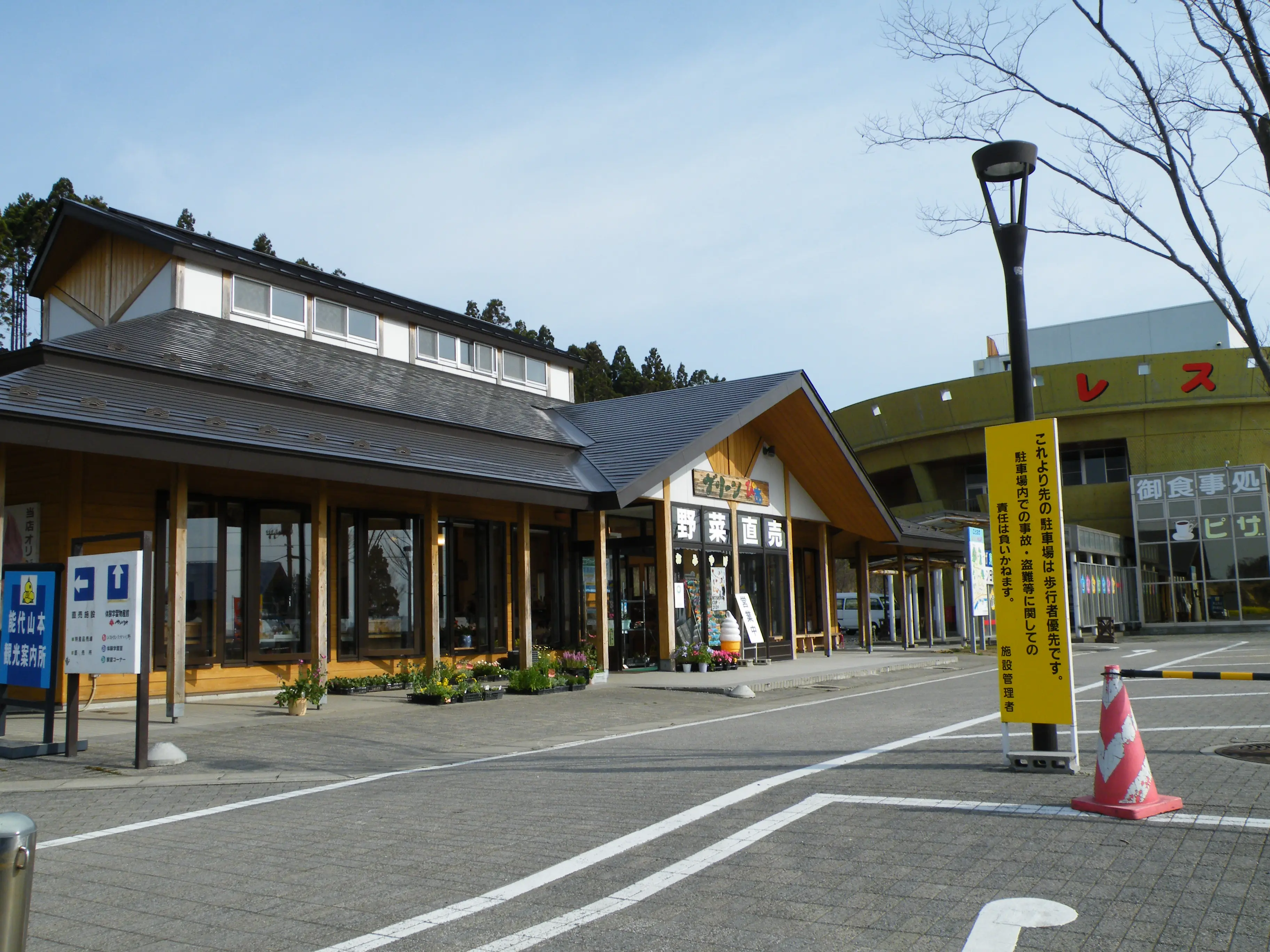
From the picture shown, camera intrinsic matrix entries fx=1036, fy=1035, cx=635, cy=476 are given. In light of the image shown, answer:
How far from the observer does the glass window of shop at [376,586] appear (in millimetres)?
16875

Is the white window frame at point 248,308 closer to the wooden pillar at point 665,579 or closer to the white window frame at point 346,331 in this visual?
the white window frame at point 346,331

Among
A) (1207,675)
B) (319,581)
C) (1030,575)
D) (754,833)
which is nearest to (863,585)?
(319,581)

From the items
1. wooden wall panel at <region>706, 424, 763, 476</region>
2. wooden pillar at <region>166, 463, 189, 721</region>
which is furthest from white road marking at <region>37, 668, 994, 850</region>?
wooden wall panel at <region>706, 424, 763, 476</region>

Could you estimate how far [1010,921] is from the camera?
177 inches

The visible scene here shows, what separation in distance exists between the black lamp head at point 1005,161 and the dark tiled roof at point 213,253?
45.7ft

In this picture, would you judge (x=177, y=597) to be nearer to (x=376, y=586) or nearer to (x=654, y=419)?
(x=376, y=586)

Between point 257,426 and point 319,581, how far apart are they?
2.34 m

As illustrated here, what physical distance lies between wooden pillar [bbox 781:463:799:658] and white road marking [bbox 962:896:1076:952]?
2091cm

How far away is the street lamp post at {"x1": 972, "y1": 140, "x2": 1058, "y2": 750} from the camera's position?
26.9 feet

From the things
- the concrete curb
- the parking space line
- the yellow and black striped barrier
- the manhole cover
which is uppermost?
the yellow and black striped barrier

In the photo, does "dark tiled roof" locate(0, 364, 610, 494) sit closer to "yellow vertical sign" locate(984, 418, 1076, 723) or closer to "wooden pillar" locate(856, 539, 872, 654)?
"yellow vertical sign" locate(984, 418, 1076, 723)

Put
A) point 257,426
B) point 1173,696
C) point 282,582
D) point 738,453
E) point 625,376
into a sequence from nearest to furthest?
point 1173,696, point 257,426, point 282,582, point 738,453, point 625,376

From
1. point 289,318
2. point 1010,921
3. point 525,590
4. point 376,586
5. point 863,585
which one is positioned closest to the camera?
point 1010,921

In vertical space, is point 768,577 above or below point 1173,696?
above
